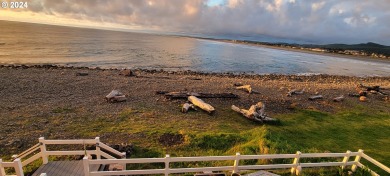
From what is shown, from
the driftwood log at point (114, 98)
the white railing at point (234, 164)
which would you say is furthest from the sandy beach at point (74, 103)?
the white railing at point (234, 164)

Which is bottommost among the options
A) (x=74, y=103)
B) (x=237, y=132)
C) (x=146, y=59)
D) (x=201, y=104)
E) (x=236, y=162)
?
(x=237, y=132)

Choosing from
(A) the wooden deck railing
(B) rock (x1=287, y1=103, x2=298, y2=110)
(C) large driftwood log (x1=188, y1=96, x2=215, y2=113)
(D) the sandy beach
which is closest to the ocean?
(D) the sandy beach

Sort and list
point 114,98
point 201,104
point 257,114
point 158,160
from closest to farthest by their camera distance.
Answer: point 158,160
point 257,114
point 201,104
point 114,98

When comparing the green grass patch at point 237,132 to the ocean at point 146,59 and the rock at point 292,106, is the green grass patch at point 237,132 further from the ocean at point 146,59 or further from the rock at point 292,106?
the ocean at point 146,59

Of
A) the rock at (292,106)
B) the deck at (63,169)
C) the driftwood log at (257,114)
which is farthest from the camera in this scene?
the rock at (292,106)

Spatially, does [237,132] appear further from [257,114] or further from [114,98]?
[114,98]

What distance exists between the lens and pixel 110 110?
16594 millimetres

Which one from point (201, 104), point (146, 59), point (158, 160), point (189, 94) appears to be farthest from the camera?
point (146, 59)

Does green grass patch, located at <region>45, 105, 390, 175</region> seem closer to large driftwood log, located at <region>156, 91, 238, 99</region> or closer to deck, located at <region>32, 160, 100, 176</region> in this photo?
deck, located at <region>32, 160, 100, 176</region>

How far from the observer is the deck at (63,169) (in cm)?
797

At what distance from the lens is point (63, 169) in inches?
323

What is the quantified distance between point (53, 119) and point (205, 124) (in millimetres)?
9109

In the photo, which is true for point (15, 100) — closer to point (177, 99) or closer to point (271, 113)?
point (177, 99)

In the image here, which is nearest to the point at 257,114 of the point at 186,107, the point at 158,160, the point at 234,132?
the point at 234,132
